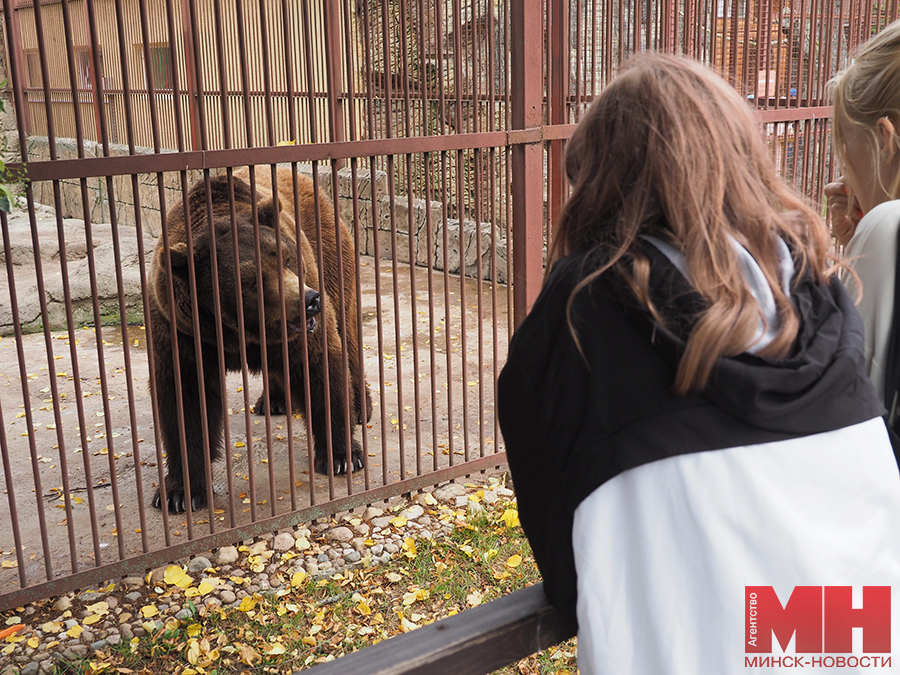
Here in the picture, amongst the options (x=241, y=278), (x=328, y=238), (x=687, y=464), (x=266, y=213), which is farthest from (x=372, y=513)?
(x=687, y=464)

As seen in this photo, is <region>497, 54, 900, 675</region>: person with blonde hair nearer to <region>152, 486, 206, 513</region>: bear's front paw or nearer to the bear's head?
the bear's head

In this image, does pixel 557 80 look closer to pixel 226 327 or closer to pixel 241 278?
pixel 241 278

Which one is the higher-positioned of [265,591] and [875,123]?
[875,123]

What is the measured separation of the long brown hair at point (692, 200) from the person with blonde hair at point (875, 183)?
1.01 ft

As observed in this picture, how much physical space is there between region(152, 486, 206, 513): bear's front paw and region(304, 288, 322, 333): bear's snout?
1.02 m

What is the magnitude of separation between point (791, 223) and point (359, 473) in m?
3.40

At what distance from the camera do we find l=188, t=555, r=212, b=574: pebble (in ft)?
12.0

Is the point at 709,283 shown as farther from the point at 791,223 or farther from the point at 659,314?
the point at 791,223

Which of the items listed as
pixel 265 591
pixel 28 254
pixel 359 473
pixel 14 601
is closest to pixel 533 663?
pixel 265 591

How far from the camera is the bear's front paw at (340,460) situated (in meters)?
4.38

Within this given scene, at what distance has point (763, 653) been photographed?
4.14 ft

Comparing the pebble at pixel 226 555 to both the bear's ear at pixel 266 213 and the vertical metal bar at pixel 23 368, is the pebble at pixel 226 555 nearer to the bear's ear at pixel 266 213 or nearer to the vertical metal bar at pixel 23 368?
the vertical metal bar at pixel 23 368

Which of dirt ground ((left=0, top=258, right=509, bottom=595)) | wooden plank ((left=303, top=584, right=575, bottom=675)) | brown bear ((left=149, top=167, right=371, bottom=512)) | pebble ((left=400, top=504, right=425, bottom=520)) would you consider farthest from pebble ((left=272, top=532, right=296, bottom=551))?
wooden plank ((left=303, top=584, right=575, bottom=675))

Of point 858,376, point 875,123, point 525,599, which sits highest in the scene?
point 875,123
